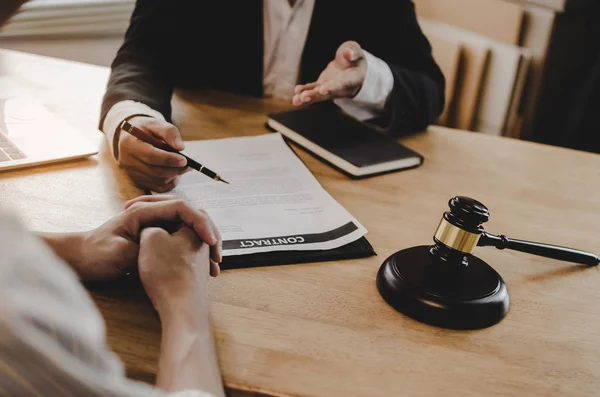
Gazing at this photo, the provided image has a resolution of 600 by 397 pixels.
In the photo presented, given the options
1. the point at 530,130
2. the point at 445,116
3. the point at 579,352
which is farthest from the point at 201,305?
the point at 530,130

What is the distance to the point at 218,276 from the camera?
0.88m

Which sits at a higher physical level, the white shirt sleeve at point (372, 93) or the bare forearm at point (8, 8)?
the bare forearm at point (8, 8)

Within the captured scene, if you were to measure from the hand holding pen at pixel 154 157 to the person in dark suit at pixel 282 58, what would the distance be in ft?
0.24

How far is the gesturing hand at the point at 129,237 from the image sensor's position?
82cm

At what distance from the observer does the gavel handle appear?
962mm

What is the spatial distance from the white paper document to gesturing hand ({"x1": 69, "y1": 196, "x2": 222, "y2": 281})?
8 cm

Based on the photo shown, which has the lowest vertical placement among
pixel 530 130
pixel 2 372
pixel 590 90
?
pixel 530 130

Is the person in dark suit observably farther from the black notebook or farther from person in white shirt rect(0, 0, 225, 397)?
person in white shirt rect(0, 0, 225, 397)

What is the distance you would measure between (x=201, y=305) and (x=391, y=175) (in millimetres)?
602

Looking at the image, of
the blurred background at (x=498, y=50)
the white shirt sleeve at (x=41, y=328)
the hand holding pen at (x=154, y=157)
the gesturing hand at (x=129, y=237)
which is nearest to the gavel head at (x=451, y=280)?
the gesturing hand at (x=129, y=237)

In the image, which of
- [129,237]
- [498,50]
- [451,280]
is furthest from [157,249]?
[498,50]

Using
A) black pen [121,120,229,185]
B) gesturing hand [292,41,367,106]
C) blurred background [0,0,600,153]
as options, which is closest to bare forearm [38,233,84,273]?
black pen [121,120,229,185]

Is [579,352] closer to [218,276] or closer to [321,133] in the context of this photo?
[218,276]

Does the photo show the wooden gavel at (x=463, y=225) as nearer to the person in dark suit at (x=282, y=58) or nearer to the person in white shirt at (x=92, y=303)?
the person in white shirt at (x=92, y=303)
